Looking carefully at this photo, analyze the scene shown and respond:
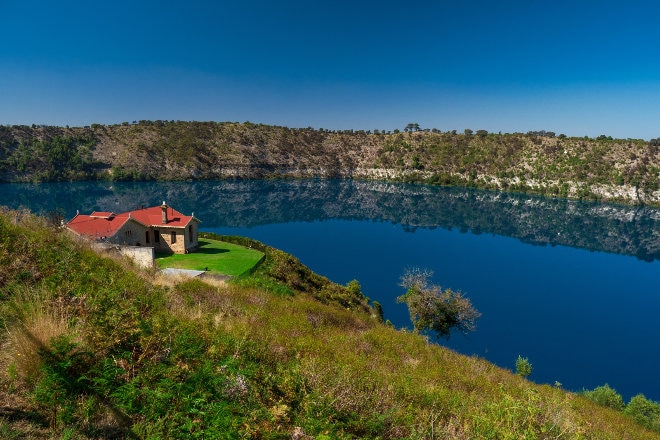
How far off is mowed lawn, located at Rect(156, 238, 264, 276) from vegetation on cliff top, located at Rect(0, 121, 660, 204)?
427ft

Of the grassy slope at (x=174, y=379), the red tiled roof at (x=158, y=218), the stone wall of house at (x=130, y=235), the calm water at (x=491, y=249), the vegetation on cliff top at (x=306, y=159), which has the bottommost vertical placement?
the calm water at (x=491, y=249)

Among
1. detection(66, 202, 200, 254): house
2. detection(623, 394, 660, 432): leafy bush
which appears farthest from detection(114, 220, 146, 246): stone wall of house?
detection(623, 394, 660, 432): leafy bush

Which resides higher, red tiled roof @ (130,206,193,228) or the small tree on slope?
red tiled roof @ (130,206,193,228)

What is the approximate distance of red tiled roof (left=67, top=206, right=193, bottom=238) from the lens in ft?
107

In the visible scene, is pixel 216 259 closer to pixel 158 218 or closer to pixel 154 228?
pixel 154 228

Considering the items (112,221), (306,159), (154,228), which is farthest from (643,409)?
(306,159)

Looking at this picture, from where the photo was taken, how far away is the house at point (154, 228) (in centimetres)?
3529

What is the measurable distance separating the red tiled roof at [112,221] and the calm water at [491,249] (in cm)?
808

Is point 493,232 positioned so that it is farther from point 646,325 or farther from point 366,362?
point 366,362

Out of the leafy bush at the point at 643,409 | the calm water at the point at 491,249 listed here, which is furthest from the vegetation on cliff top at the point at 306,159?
the leafy bush at the point at 643,409

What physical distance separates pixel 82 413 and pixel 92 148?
188527 mm

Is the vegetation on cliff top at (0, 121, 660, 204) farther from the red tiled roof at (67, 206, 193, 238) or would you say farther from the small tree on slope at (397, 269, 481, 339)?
the small tree on slope at (397, 269, 481, 339)

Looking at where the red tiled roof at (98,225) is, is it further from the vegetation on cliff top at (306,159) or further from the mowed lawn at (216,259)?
the vegetation on cliff top at (306,159)

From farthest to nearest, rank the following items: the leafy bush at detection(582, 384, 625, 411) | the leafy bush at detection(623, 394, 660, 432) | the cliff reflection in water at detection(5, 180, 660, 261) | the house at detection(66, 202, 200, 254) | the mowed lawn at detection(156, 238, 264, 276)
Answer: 1. the cliff reflection in water at detection(5, 180, 660, 261)
2. the house at detection(66, 202, 200, 254)
3. the mowed lawn at detection(156, 238, 264, 276)
4. the leafy bush at detection(582, 384, 625, 411)
5. the leafy bush at detection(623, 394, 660, 432)
